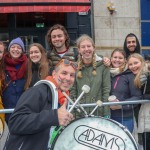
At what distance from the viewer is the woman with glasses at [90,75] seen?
4.74 metres

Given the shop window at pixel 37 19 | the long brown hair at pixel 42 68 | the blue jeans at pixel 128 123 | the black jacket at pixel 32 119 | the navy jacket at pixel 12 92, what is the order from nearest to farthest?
the black jacket at pixel 32 119 < the blue jeans at pixel 128 123 < the long brown hair at pixel 42 68 < the navy jacket at pixel 12 92 < the shop window at pixel 37 19

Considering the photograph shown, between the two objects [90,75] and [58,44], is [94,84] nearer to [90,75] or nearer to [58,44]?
[90,75]

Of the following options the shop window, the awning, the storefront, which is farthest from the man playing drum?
the shop window

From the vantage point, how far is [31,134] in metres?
2.64

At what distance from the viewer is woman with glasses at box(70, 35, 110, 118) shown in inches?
187

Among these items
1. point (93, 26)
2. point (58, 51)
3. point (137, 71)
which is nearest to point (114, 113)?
point (137, 71)

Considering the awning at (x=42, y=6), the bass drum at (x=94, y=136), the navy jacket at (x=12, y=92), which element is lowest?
the bass drum at (x=94, y=136)

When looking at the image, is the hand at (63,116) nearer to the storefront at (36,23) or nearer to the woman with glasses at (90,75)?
the woman with glasses at (90,75)

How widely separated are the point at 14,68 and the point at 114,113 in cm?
148

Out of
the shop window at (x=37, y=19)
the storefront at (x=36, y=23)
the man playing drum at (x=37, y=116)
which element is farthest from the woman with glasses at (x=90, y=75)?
the shop window at (x=37, y=19)

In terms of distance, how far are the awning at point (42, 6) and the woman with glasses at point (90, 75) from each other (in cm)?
583

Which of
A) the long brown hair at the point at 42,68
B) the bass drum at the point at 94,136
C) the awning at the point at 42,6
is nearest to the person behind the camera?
the bass drum at the point at 94,136

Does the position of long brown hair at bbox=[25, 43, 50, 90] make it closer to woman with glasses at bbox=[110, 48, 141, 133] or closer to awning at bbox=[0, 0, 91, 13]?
woman with glasses at bbox=[110, 48, 141, 133]

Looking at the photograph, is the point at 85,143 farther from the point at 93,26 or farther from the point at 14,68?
the point at 93,26
